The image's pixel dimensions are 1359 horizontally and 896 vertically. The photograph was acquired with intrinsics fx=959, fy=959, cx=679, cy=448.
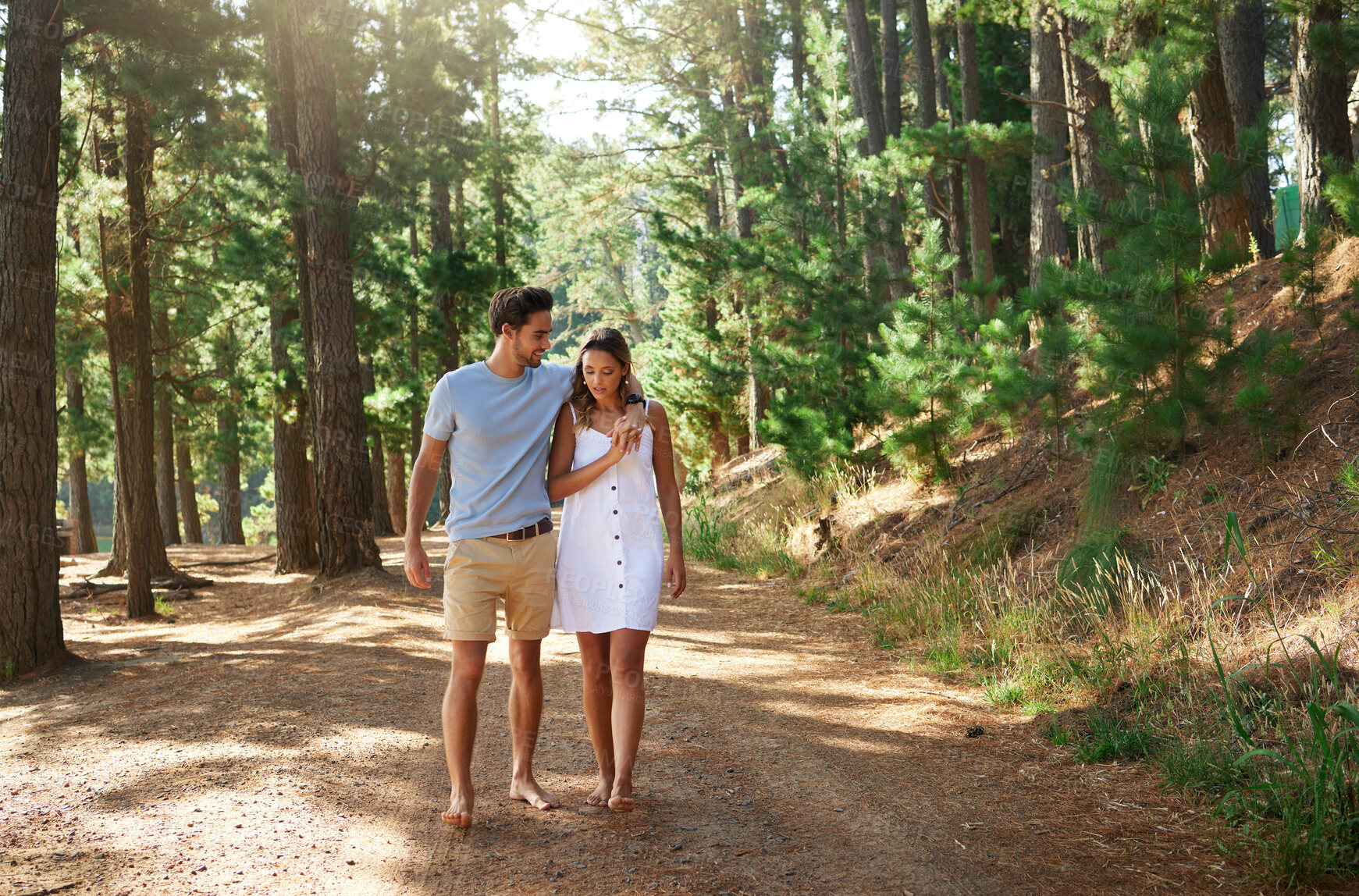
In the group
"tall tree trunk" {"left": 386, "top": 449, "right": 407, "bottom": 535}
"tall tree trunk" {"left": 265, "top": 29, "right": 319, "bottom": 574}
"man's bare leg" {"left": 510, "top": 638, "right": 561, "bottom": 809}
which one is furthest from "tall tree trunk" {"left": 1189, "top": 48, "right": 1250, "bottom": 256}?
"tall tree trunk" {"left": 386, "top": 449, "right": 407, "bottom": 535}

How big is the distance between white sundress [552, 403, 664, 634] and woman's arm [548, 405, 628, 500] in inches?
1.7

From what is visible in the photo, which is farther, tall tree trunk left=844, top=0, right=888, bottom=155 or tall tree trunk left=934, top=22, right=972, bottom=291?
tall tree trunk left=934, top=22, right=972, bottom=291

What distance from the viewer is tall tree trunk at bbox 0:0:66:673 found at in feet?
23.9

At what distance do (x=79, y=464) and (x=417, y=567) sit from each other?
2469 centimetres

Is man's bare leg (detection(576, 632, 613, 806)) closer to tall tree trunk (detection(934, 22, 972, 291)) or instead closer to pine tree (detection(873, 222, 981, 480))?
pine tree (detection(873, 222, 981, 480))

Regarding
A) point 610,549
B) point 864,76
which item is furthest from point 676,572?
point 864,76

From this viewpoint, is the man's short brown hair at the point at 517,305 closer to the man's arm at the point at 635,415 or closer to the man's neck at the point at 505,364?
the man's neck at the point at 505,364

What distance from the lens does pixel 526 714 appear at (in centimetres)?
387

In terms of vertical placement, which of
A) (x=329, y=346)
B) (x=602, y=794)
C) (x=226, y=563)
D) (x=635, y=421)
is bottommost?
(x=602, y=794)

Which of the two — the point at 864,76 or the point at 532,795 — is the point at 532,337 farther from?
the point at 864,76

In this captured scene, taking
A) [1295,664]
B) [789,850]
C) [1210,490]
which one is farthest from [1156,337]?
[789,850]

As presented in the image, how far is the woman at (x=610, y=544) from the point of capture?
12.1 feet

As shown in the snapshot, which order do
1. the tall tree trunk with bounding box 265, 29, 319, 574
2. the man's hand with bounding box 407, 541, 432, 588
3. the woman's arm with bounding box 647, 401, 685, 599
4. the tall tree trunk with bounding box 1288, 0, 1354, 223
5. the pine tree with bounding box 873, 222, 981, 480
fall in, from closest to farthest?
the man's hand with bounding box 407, 541, 432, 588
the woman's arm with bounding box 647, 401, 685, 599
the tall tree trunk with bounding box 1288, 0, 1354, 223
the pine tree with bounding box 873, 222, 981, 480
the tall tree trunk with bounding box 265, 29, 319, 574

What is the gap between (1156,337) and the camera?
6.39 metres
